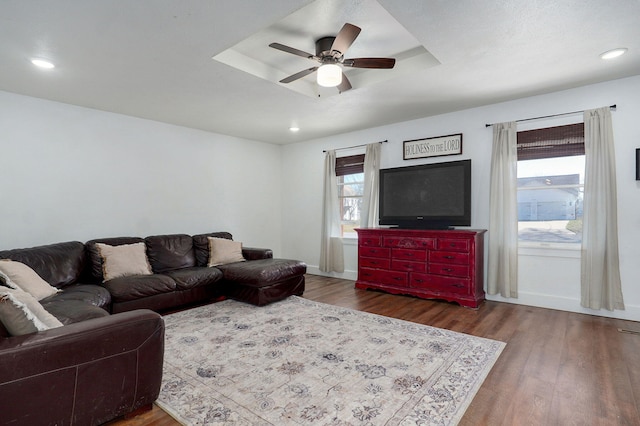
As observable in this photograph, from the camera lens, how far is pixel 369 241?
4.69 meters

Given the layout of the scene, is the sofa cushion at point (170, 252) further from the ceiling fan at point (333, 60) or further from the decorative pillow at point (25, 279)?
the ceiling fan at point (333, 60)

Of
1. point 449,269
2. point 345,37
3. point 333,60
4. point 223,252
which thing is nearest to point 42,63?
point 333,60

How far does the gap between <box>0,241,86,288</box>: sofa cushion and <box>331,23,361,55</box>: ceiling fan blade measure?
139 inches

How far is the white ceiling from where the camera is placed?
211 cm

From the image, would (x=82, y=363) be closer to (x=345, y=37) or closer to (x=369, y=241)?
(x=345, y=37)

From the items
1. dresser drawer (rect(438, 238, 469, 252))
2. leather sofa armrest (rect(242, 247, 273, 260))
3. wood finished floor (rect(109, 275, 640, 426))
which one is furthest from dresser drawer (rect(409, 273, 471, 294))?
leather sofa armrest (rect(242, 247, 273, 260))

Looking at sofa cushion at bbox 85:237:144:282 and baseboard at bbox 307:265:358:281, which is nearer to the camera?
sofa cushion at bbox 85:237:144:282

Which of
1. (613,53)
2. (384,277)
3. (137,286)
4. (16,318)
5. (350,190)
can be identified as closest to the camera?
(16,318)

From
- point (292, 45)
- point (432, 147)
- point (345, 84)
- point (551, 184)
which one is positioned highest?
point (292, 45)

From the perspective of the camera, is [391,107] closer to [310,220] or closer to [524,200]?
[524,200]

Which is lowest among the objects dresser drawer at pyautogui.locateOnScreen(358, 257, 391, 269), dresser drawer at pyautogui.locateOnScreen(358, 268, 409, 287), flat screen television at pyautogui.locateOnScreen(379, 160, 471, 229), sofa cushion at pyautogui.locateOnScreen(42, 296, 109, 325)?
dresser drawer at pyautogui.locateOnScreen(358, 268, 409, 287)

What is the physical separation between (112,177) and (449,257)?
4.53 m

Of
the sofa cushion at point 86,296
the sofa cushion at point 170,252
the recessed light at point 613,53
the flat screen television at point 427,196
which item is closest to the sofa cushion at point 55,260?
the sofa cushion at point 86,296

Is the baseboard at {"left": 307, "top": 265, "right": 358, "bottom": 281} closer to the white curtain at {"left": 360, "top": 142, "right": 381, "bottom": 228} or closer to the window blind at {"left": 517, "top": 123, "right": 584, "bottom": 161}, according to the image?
the white curtain at {"left": 360, "top": 142, "right": 381, "bottom": 228}
